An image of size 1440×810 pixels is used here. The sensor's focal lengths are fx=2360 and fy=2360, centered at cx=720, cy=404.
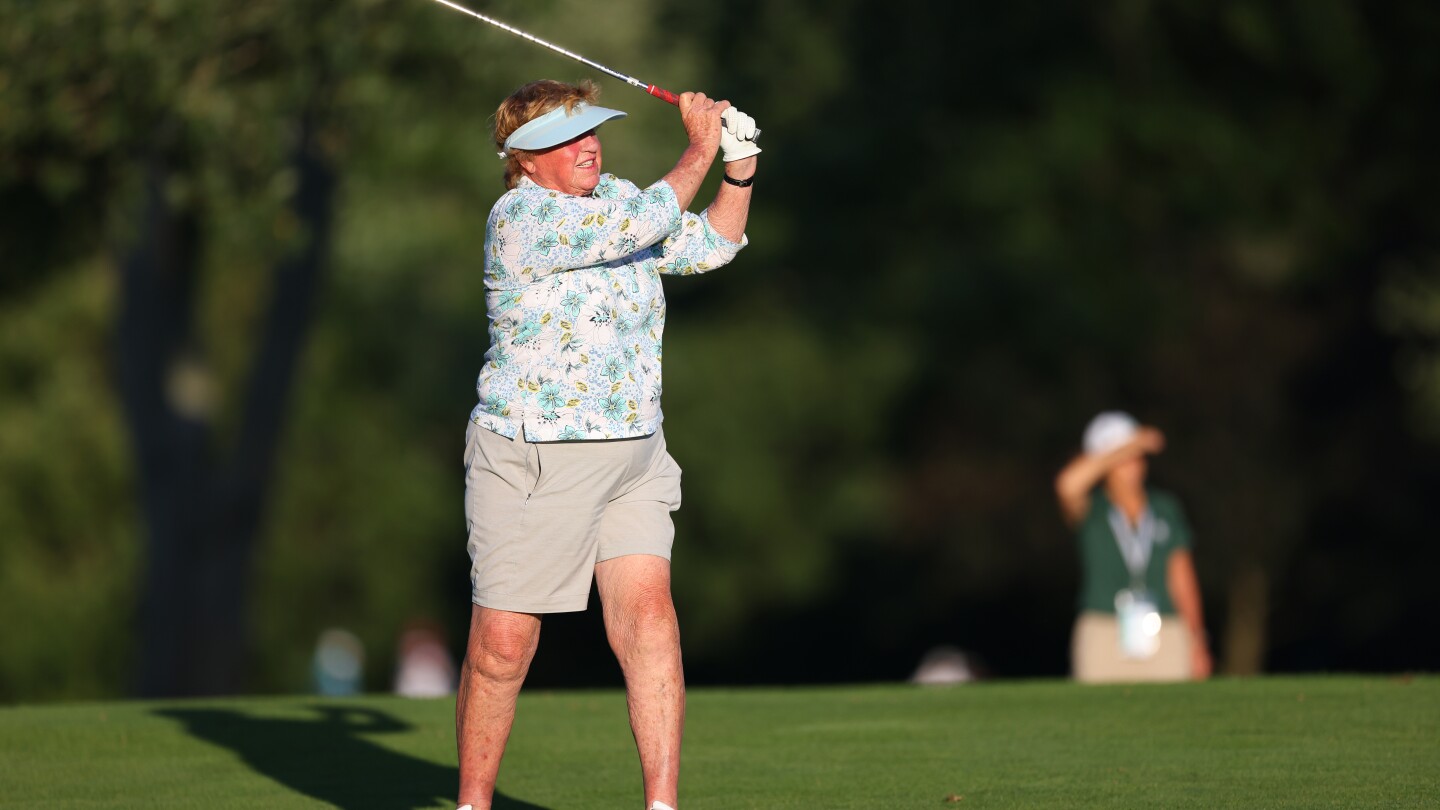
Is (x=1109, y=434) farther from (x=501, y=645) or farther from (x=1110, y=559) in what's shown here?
(x=501, y=645)

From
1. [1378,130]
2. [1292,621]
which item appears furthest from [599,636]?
[1378,130]

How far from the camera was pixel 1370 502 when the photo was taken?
2256 centimetres

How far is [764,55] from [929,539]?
5.52 metres

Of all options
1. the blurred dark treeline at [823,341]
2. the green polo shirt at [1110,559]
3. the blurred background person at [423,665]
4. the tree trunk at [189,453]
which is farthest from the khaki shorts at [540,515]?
the blurred background person at [423,665]

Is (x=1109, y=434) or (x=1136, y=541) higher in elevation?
(x=1109, y=434)

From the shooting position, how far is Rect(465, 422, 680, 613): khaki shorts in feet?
19.4

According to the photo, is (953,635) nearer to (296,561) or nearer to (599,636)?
(599,636)

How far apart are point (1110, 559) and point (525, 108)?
205 inches

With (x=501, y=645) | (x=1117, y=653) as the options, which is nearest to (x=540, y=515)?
(x=501, y=645)

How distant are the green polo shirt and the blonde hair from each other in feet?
16.6

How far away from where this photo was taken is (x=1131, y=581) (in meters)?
10.5

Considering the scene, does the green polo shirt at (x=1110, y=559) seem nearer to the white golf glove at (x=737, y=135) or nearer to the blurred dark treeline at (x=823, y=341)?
the white golf glove at (x=737, y=135)

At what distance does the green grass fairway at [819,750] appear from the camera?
6.96 metres

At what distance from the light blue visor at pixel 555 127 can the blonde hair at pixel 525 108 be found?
25mm
